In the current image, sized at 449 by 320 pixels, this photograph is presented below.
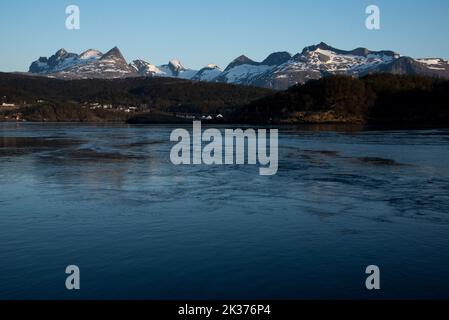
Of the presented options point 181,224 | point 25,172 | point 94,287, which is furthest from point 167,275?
point 25,172

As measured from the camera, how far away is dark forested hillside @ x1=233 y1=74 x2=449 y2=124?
134 metres

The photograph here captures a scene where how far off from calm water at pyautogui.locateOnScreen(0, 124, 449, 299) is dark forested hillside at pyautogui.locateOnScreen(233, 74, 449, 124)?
357 ft

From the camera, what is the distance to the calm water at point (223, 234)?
1170cm

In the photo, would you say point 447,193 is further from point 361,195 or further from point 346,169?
point 346,169

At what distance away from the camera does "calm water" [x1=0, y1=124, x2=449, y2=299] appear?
11.7m

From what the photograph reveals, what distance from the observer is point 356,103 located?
14200 centimetres

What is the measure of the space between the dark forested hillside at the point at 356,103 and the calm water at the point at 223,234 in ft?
357

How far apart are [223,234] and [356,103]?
132 m

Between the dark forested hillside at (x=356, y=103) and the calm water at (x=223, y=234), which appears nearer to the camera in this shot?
the calm water at (x=223, y=234)

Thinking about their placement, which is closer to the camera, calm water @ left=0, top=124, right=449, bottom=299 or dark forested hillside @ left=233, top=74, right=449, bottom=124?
calm water @ left=0, top=124, right=449, bottom=299

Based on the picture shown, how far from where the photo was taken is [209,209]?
19281mm

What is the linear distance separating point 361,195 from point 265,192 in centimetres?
383

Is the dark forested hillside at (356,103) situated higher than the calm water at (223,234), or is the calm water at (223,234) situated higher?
the dark forested hillside at (356,103)

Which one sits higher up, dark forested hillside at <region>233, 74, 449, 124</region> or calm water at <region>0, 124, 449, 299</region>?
dark forested hillside at <region>233, 74, 449, 124</region>
